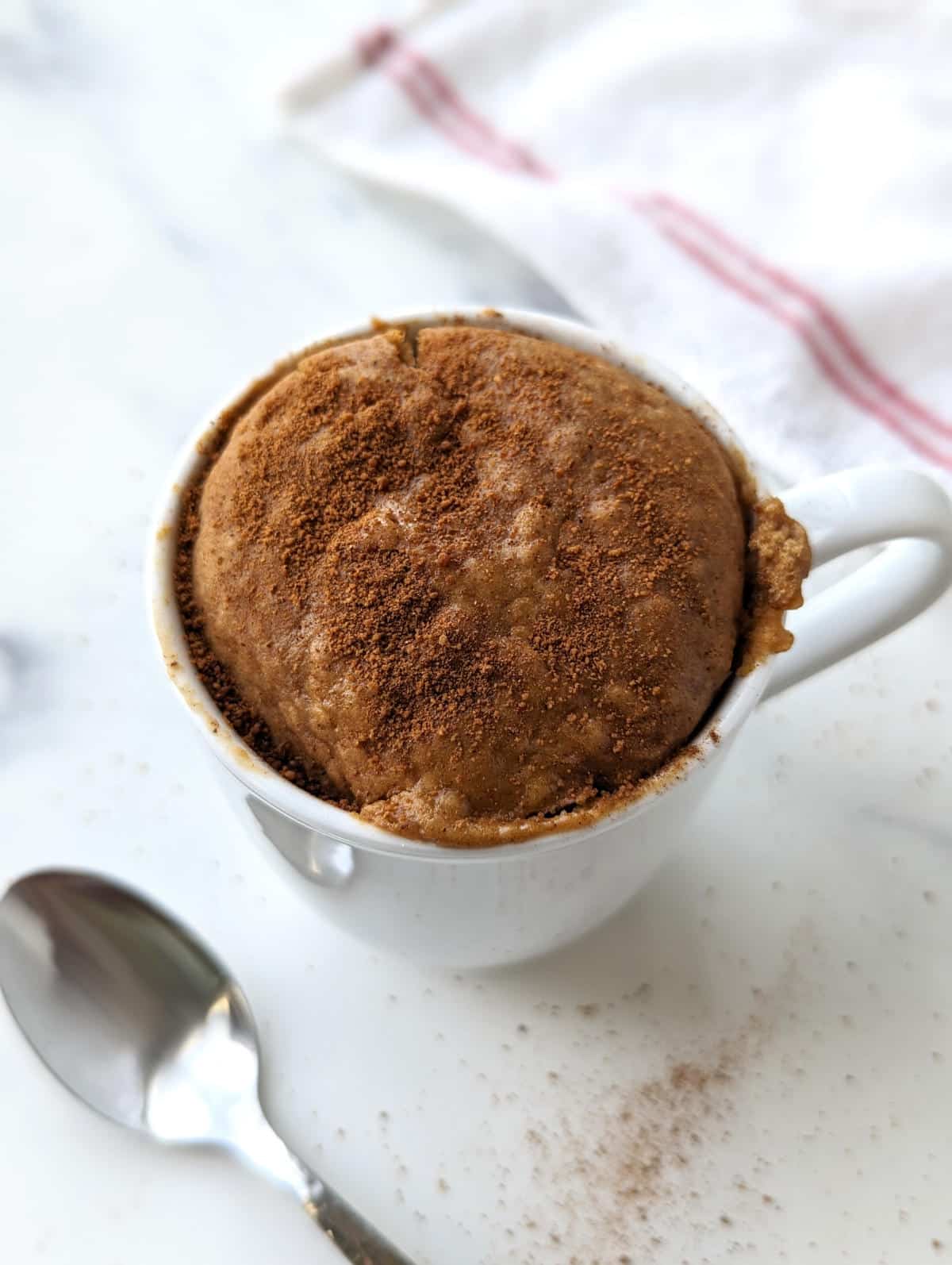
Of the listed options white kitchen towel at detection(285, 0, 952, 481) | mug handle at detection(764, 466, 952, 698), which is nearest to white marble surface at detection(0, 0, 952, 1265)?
white kitchen towel at detection(285, 0, 952, 481)

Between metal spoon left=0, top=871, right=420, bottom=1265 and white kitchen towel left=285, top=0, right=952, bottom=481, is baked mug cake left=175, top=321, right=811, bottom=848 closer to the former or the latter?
metal spoon left=0, top=871, right=420, bottom=1265

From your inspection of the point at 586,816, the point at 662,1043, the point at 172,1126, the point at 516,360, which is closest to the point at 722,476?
the point at 516,360

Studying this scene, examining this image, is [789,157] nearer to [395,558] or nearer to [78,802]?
[395,558]

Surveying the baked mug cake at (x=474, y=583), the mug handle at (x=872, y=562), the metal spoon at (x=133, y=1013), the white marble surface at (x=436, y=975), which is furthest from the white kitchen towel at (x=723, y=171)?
the metal spoon at (x=133, y=1013)

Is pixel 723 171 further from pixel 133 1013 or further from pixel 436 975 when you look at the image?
pixel 133 1013

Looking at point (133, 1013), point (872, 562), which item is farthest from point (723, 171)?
point (133, 1013)

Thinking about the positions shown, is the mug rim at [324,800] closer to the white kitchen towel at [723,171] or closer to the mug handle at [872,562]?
the mug handle at [872,562]

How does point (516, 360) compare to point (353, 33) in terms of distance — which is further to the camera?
point (353, 33)
